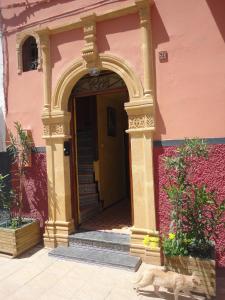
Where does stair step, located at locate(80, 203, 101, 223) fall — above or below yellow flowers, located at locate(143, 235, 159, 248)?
above

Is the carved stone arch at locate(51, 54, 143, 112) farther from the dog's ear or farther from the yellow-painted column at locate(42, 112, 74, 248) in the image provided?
the dog's ear

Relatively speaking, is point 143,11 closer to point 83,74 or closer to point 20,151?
point 83,74

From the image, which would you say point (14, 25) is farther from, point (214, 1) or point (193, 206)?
point (193, 206)

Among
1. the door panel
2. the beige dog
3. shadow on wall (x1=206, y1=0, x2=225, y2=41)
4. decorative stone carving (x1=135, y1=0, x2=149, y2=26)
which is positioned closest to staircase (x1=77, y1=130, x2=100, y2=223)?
the door panel

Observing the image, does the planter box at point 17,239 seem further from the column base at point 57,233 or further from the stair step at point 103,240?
the stair step at point 103,240

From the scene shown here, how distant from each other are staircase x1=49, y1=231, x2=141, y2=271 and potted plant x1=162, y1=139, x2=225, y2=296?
0.96 meters

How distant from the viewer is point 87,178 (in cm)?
768

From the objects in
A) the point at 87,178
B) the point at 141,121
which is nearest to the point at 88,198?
the point at 87,178

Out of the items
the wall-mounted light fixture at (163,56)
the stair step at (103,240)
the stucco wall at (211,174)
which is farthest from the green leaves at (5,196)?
the wall-mounted light fixture at (163,56)

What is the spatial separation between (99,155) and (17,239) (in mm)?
3269

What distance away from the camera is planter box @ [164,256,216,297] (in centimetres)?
366

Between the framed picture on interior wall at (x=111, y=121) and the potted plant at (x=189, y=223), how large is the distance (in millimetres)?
4438

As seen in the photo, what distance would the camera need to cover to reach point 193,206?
405 centimetres

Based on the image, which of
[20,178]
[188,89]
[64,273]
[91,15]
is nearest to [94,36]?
[91,15]
